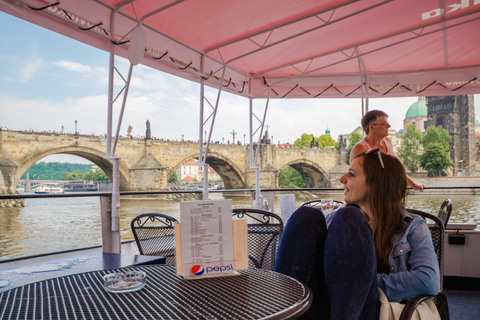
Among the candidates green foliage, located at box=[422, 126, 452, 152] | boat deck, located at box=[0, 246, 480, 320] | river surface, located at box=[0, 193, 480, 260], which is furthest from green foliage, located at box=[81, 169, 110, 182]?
boat deck, located at box=[0, 246, 480, 320]

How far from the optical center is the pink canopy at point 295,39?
2.97 m

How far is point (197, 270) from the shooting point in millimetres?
1002

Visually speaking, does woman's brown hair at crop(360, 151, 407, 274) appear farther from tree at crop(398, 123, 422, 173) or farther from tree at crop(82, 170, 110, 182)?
tree at crop(82, 170, 110, 182)

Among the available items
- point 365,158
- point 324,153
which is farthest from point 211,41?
point 324,153

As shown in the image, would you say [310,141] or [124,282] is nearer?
[124,282]

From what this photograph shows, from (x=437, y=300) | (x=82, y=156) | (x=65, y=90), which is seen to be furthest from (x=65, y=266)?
(x=65, y=90)

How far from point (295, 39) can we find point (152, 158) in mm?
20175

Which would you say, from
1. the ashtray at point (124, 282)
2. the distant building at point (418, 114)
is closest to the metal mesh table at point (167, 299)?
the ashtray at point (124, 282)

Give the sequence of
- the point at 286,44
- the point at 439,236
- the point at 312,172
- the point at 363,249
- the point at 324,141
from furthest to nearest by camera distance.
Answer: the point at 324,141 → the point at 312,172 → the point at 286,44 → the point at 439,236 → the point at 363,249

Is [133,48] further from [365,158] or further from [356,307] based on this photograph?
[356,307]

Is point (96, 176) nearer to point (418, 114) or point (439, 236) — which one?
point (418, 114)

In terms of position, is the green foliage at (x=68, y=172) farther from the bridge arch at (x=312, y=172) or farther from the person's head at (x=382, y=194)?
the person's head at (x=382, y=194)

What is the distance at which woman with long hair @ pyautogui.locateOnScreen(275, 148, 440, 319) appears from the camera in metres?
0.97

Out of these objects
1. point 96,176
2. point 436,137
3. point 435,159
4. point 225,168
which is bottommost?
point 96,176
